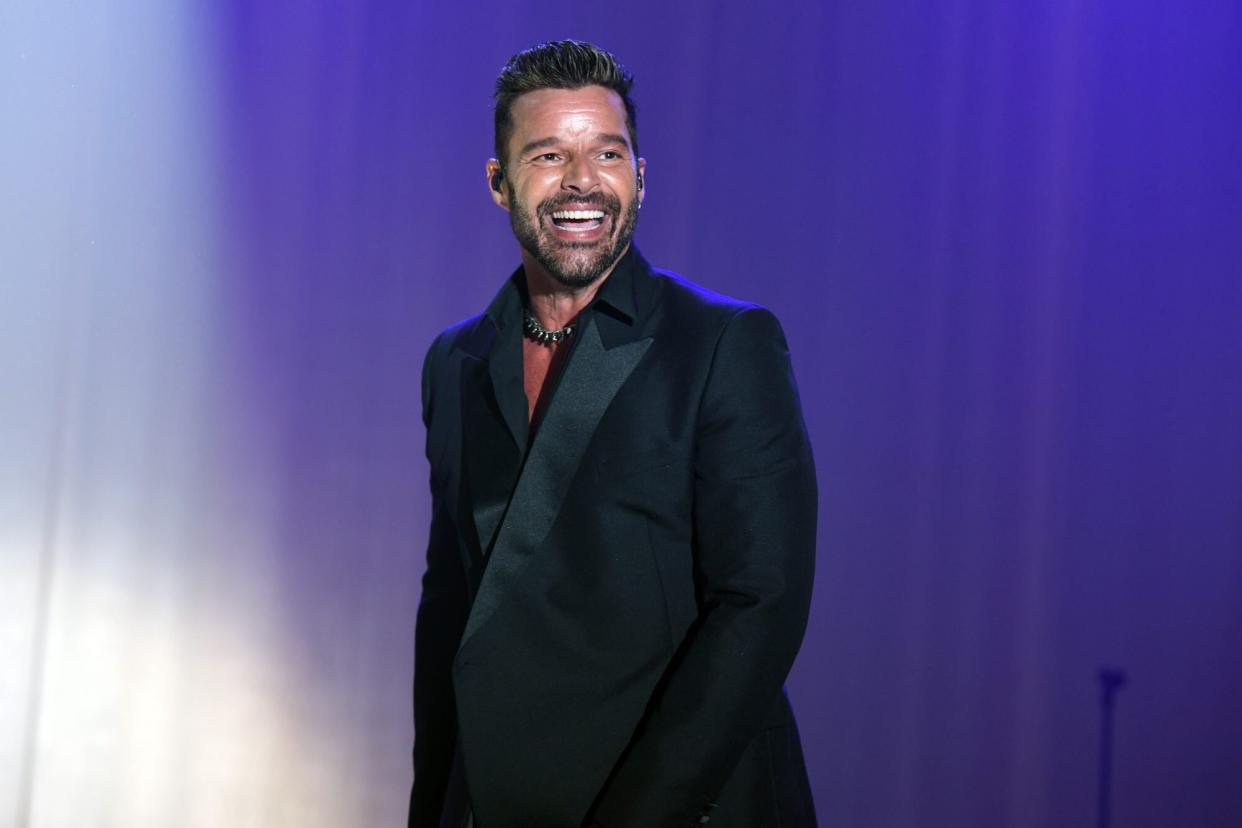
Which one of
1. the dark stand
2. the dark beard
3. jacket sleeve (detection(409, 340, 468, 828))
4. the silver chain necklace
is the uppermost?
the dark beard

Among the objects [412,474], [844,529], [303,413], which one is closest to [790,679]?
[844,529]

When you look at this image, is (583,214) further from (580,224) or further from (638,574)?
(638,574)

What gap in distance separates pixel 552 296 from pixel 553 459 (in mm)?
309

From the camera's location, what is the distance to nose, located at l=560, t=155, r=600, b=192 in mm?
1548

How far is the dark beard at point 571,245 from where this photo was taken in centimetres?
154

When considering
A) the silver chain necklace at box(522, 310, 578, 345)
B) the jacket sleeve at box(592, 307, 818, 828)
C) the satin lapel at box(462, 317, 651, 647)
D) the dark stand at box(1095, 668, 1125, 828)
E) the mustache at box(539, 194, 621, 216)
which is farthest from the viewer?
the dark stand at box(1095, 668, 1125, 828)

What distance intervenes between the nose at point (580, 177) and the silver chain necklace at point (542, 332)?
189 millimetres

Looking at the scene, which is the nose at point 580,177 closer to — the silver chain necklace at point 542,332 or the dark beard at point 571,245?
the dark beard at point 571,245

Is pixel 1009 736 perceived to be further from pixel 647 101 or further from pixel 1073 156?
pixel 647 101

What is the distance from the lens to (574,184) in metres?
1.55

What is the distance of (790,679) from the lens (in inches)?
127

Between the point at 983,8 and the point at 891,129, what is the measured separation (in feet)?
1.32

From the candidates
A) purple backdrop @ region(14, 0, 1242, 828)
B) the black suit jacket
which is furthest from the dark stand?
the black suit jacket

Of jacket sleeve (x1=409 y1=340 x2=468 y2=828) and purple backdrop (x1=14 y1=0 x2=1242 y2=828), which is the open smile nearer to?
jacket sleeve (x1=409 y1=340 x2=468 y2=828)
